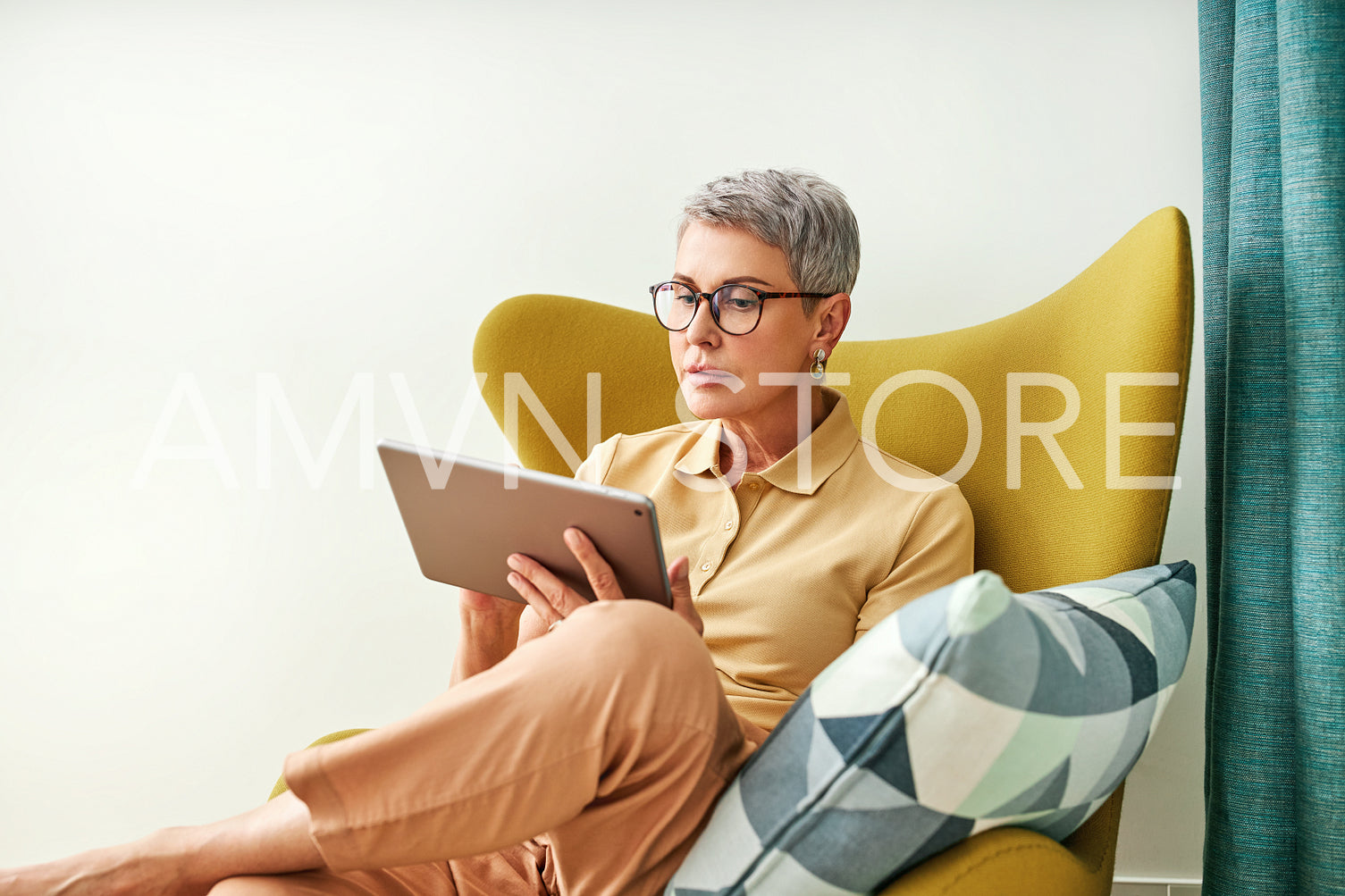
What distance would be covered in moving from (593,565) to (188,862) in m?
0.52

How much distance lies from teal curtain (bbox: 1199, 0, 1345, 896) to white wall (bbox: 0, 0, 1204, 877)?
1074 millimetres

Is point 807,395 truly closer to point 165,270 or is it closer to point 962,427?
point 962,427

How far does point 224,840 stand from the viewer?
0.93m

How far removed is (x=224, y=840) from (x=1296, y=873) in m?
1.19

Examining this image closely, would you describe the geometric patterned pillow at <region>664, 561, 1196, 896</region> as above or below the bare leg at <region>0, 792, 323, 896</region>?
above

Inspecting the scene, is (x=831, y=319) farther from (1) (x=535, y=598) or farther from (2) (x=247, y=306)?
(2) (x=247, y=306)

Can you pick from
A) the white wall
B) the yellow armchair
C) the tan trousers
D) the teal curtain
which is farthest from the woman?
the white wall

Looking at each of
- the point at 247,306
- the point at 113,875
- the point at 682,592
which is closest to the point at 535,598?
the point at 682,592

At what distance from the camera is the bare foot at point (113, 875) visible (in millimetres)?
917

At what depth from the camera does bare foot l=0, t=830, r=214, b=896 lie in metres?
0.92

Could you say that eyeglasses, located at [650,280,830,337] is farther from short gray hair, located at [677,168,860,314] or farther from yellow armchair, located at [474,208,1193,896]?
yellow armchair, located at [474,208,1193,896]

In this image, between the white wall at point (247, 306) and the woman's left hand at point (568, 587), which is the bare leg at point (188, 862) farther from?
the white wall at point (247, 306)

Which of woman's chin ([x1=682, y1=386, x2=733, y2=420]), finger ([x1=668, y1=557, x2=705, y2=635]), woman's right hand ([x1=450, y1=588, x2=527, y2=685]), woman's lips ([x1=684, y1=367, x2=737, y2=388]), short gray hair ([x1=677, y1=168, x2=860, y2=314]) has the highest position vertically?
short gray hair ([x1=677, y1=168, x2=860, y2=314])

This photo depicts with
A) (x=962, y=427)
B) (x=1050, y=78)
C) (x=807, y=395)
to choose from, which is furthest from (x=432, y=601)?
(x=1050, y=78)
